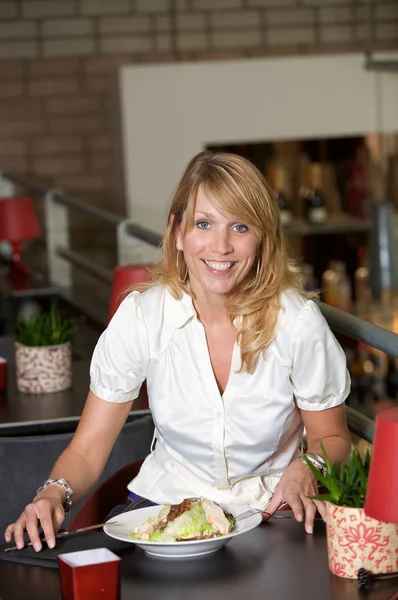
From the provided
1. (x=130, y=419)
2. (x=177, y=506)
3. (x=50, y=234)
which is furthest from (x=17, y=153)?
(x=177, y=506)

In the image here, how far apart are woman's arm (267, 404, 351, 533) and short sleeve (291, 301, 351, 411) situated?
0.02m

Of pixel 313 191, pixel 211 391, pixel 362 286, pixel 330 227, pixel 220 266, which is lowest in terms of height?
pixel 362 286

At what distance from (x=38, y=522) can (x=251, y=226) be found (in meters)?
0.60

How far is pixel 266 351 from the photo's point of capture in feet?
6.10

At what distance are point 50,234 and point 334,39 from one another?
235cm

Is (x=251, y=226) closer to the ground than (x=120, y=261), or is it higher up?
higher up

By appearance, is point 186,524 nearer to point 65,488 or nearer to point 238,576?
point 238,576

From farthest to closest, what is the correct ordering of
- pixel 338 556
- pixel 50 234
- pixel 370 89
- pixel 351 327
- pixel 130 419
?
pixel 370 89 → pixel 50 234 → pixel 130 419 → pixel 351 327 → pixel 338 556

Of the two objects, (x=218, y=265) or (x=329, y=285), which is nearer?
(x=218, y=265)

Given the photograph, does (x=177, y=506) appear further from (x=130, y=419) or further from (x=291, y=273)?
(x=130, y=419)

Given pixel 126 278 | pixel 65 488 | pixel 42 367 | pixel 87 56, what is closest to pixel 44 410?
pixel 42 367

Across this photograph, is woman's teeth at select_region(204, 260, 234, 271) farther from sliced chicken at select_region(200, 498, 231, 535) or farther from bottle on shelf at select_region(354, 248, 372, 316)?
bottle on shelf at select_region(354, 248, 372, 316)

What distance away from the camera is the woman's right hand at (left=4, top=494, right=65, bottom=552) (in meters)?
1.58

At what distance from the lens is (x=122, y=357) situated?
192cm
